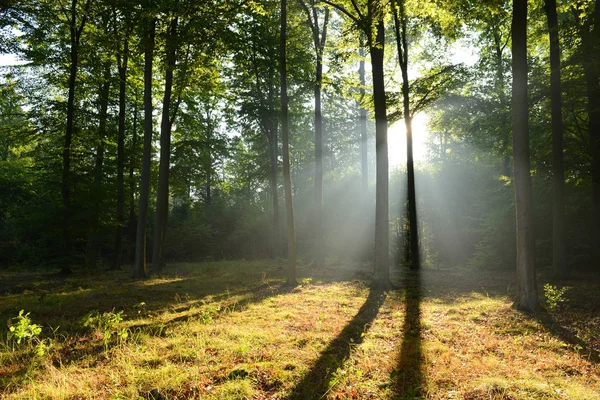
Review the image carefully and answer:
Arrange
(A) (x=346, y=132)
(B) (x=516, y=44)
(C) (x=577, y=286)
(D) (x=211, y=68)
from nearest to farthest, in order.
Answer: (B) (x=516, y=44) → (C) (x=577, y=286) → (D) (x=211, y=68) → (A) (x=346, y=132)

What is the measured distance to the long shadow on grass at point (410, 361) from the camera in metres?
3.60

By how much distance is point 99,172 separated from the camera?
14.1m

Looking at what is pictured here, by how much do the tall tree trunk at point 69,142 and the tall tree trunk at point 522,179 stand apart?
45.7ft

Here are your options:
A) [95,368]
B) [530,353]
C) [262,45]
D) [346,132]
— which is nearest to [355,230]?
[346,132]

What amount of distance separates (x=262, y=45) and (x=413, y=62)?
21.8ft

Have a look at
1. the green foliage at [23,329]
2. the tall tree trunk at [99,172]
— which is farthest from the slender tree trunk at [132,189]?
the green foliage at [23,329]

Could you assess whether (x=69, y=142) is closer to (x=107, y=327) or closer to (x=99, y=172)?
(x=99, y=172)

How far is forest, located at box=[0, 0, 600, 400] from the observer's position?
164 inches

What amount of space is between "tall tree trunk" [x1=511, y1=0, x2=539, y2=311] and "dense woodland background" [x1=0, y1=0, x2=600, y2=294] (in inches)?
50.8

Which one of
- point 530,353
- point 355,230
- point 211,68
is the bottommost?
point 530,353

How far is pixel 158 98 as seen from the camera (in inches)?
706

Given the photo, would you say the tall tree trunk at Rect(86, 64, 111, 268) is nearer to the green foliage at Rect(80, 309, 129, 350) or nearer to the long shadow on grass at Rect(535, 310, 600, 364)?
the green foliage at Rect(80, 309, 129, 350)

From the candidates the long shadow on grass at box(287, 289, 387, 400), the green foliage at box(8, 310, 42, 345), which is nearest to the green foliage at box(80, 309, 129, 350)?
the green foliage at box(8, 310, 42, 345)

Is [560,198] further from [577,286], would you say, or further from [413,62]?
[413,62]
